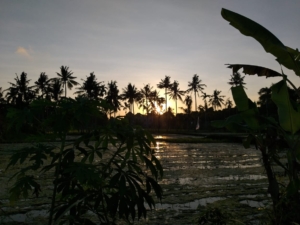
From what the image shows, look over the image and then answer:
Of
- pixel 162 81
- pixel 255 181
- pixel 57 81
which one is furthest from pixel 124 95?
pixel 255 181

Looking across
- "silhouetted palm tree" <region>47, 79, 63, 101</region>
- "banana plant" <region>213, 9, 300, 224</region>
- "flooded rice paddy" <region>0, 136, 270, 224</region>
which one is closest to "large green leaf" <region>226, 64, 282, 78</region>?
"banana plant" <region>213, 9, 300, 224</region>

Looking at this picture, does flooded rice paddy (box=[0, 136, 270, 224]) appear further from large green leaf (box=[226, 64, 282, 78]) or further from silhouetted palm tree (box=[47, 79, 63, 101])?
silhouetted palm tree (box=[47, 79, 63, 101])

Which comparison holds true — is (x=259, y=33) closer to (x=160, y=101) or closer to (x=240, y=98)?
(x=240, y=98)

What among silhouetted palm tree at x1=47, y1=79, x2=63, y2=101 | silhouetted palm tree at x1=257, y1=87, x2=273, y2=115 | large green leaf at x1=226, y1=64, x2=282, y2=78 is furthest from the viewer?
silhouetted palm tree at x1=47, y1=79, x2=63, y2=101

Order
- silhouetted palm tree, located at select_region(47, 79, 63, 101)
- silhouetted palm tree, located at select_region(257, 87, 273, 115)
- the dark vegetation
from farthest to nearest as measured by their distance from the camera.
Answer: silhouetted palm tree, located at select_region(47, 79, 63, 101)
silhouetted palm tree, located at select_region(257, 87, 273, 115)
the dark vegetation

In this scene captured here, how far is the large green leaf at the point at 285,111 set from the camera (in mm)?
3000

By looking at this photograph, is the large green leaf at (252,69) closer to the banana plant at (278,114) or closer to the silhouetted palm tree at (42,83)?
the banana plant at (278,114)

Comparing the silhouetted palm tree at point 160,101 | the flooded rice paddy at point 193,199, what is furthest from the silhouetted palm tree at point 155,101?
the flooded rice paddy at point 193,199

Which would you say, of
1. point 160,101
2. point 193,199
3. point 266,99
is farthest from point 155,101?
point 193,199

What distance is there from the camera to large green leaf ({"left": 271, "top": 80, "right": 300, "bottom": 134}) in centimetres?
300

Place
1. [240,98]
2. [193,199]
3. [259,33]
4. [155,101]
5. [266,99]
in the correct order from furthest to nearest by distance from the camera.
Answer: [155,101] → [266,99] → [193,199] → [240,98] → [259,33]

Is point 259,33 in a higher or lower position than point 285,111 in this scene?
higher

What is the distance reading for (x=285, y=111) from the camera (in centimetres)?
303

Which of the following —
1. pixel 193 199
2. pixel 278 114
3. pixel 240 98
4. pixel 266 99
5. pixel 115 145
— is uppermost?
pixel 266 99
